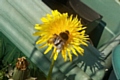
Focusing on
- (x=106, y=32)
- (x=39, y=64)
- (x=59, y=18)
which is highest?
(x=59, y=18)

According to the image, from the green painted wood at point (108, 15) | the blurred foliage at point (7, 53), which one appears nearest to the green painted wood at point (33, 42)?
the blurred foliage at point (7, 53)

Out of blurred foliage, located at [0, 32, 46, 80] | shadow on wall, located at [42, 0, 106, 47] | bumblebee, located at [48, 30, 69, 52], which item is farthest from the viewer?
shadow on wall, located at [42, 0, 106, 47]

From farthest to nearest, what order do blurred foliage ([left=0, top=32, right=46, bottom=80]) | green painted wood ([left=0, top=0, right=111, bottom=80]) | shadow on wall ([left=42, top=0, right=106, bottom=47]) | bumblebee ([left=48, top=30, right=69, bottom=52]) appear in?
shadow on wall ([left=42, top=0, right=106, bottom=47])
blurred foliage ([left=0, top=32, right=46, bottom=80])
green painted wood ([left=0, top=0, right=111, bottom=80])
bumblebee ([left=48, top=30, right=69, bottom=52])

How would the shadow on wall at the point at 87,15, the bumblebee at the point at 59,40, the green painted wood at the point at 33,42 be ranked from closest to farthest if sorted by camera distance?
1. the bumblebee at the point at 59,40
2. the green painted wood at the point at 33,42
3. the shadow on wall at the point at 87,15

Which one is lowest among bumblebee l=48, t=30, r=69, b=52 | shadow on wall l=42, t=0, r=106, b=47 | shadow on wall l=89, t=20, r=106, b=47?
shadow on wall l=89, t=20, r=106, b=47

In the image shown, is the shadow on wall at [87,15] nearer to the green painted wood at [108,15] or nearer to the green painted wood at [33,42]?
the green painted wood at [108,15]

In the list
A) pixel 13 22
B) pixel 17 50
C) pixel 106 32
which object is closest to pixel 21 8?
pixel 13 22

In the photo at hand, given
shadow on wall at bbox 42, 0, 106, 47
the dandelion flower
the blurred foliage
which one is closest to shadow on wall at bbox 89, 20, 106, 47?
shadow on wall at bbox 42, 0, 106, 47

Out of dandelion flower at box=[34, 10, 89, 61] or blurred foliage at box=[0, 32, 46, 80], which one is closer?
dandelion flower at box=[34, 10, 89, 61]

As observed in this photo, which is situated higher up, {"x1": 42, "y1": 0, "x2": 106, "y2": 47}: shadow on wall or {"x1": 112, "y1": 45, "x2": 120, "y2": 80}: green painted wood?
{"x1": 42, "y1": 0, "x2": 106, "y2": 47}: shadow on wall

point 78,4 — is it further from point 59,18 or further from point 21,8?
point 59,18

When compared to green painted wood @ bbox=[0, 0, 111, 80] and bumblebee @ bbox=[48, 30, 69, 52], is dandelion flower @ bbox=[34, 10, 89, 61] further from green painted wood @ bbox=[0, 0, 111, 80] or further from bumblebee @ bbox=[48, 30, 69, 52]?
green painted wood @ bbox=[0, 0, 111, 80]
